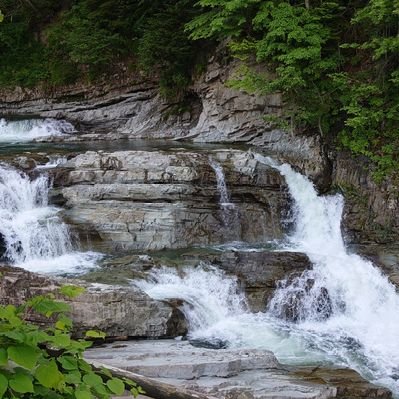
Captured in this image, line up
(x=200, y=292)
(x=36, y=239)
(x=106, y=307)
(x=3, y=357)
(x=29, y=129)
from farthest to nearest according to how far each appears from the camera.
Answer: (x=29, y=129) → (x=36, y=239) → (x=200, y=292) → (x=106, y=307) → (x=3, y=357)

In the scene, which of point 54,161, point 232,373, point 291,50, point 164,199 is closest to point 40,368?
point 232,373

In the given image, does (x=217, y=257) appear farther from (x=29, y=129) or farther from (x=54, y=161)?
(x=29, y=129)

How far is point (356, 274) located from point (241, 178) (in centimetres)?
329

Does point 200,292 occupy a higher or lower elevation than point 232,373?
higher

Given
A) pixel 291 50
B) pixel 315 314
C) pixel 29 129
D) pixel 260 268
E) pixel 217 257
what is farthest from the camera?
pixel 29 129

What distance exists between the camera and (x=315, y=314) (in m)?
8.55

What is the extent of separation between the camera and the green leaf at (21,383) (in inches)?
70.8

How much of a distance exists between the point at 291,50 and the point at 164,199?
4.98 m

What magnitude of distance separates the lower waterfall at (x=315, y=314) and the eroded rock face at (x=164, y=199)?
149cm

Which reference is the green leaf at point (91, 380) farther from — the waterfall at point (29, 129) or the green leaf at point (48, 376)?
the waterfall at point (29, 129)

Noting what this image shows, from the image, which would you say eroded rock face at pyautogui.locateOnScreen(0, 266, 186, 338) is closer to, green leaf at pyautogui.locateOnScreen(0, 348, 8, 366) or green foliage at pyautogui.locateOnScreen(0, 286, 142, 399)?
green foliage at pyautogui.locateOnScreen(0, 286, 142, 399)

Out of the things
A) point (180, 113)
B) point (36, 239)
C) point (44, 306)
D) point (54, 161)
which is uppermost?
point (180, 113)

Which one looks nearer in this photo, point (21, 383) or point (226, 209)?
point (21, 383)

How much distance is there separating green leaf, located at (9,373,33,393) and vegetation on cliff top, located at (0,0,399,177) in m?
10.1
